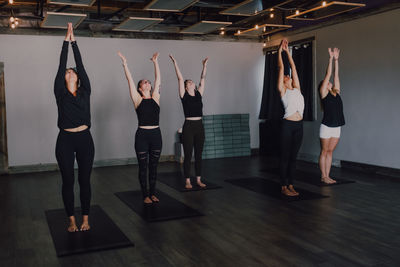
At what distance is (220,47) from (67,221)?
5.44 metres

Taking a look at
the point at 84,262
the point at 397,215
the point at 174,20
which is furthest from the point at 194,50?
the point at 84,262

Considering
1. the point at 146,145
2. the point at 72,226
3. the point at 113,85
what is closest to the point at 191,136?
the point at 146,145

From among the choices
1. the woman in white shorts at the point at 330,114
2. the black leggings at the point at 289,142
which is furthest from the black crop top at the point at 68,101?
the woman in white shorts at the point at 330,114

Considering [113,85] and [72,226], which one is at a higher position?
[113,85]

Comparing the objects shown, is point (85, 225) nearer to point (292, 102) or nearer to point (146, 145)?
point (146, 145)

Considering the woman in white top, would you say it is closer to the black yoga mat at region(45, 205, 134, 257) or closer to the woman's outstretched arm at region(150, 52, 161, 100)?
the woman's outstretched arm at region(150, 52, 161, 100)

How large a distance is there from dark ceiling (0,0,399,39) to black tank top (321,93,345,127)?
1334 millimetres

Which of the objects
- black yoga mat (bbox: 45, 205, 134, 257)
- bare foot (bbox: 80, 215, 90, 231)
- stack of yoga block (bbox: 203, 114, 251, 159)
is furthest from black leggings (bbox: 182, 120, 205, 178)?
stack of yoga block (bbox: 203, 114, 251, 159)

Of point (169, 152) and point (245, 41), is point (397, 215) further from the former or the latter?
point (245, 41)

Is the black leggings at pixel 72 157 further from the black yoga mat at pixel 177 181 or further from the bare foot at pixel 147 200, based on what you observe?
the black yoga mat at pixel 177 181

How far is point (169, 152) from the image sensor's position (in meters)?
8.30

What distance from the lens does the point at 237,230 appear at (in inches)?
149

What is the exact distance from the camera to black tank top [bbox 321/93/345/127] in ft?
18.3

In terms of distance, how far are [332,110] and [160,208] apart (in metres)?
2.64
